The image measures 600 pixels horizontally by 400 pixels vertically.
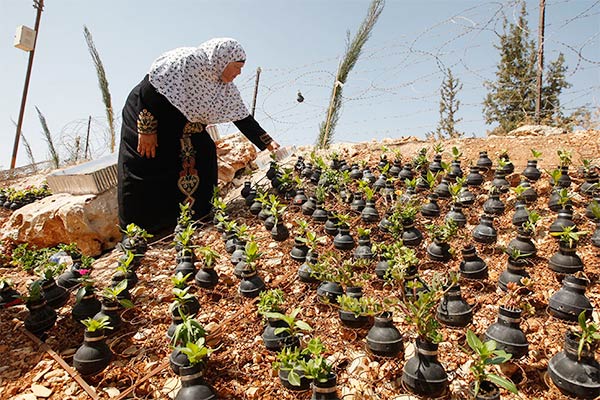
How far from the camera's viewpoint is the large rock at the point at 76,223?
13.9 ft

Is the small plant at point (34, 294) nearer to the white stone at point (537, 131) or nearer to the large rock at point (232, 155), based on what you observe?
the large rock at point (232, 155)

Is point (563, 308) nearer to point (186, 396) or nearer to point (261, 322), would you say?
point (261, 322)

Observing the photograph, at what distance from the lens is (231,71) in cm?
358

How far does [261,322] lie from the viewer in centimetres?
208

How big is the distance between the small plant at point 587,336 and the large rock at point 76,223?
14.3 ft

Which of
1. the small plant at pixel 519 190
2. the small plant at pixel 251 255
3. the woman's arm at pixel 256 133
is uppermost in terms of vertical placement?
the woman's arm at pixel 256 133

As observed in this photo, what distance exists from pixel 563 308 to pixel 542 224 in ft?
4.13

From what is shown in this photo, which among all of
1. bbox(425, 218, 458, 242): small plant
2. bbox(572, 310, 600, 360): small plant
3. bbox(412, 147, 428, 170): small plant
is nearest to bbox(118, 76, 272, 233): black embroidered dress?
bbox(412, 147, 428, 170): small plant

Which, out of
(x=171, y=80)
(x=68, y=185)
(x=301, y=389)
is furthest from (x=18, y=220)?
(x=301, y=389)

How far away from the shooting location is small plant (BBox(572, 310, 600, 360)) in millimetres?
1321

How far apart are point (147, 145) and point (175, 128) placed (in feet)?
1.08

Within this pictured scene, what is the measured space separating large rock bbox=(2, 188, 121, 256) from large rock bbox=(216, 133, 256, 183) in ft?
5.00

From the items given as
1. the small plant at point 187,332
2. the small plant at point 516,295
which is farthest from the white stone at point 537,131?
the small plant at point 187,332

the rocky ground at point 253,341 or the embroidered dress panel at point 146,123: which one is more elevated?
the embroidered dress panel at point 146,123
